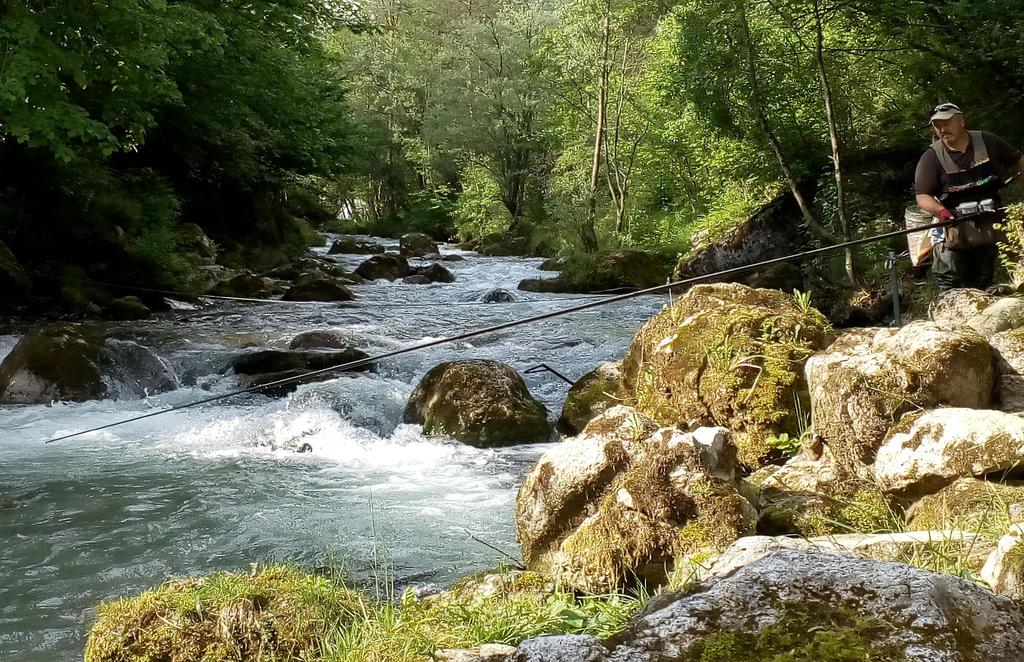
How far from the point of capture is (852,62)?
505 inches

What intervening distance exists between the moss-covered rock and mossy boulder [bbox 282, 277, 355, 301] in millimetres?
6824

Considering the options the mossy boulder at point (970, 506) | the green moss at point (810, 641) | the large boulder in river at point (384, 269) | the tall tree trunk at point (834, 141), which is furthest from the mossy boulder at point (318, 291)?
the green moss at point (810, 641)

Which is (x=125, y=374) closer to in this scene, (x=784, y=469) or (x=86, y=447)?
(x=86, y=447)

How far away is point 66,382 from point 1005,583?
31.0 ft

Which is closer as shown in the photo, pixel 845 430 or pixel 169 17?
pixel 845 430

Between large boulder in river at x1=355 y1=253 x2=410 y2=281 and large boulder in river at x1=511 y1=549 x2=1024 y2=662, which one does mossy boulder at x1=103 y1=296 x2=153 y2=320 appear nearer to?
large boulder in river at x1=355 y1=253 x2=410 y2=281

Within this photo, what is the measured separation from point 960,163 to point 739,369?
2057mm

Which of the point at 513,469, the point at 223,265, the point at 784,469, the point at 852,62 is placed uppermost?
the point at 852,62

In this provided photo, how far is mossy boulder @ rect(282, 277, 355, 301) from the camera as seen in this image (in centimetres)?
1644

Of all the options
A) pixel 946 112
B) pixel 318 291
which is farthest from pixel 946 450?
pixel 318 291

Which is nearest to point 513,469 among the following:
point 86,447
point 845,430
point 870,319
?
point 845,430

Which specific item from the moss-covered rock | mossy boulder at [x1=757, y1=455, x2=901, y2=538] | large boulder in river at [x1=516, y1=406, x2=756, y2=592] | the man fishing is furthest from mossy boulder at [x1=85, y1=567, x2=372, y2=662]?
the moss-covered rock

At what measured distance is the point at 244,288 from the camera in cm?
1664

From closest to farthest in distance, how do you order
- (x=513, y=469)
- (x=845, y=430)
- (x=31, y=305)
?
1. (x=845, y=430)
2. (x=513, y=469)
3. (x=31, y=305)
